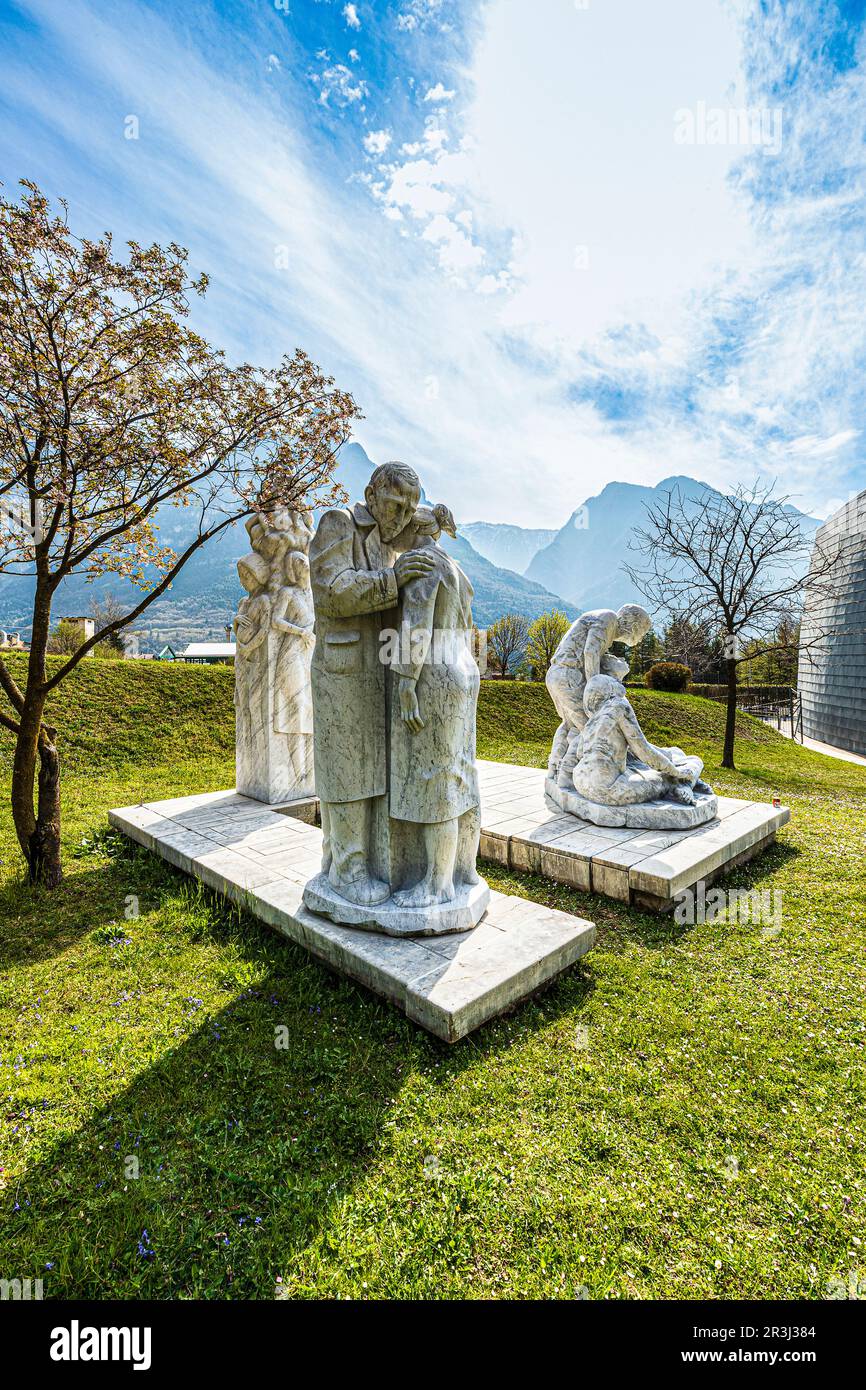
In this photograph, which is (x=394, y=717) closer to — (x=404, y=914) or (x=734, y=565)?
(x=404, y=914)

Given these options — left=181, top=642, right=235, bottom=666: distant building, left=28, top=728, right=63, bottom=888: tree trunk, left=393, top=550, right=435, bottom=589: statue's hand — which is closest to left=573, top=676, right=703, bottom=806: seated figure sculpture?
left=393, top=550, right=435, bottom=589: statue's hand

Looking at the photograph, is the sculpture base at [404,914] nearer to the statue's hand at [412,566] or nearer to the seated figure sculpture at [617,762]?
the statue's hand at [412,566]

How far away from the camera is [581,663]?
20.8 ft

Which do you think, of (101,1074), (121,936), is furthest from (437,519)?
(121,936)

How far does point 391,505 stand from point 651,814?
3.87 m

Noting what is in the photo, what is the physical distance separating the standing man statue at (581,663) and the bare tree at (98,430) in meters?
3.29

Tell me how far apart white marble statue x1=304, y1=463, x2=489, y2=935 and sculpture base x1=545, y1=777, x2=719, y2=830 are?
2373mm

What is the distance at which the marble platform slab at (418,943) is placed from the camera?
3002 millimetres

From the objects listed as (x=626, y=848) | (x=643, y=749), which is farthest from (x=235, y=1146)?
(x=643, y=749)

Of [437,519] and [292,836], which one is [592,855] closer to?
[292,836]

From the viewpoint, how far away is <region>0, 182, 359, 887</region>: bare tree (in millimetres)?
4227

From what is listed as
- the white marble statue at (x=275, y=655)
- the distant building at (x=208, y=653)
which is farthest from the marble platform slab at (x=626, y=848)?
the distant building at (x=208, y=653)
